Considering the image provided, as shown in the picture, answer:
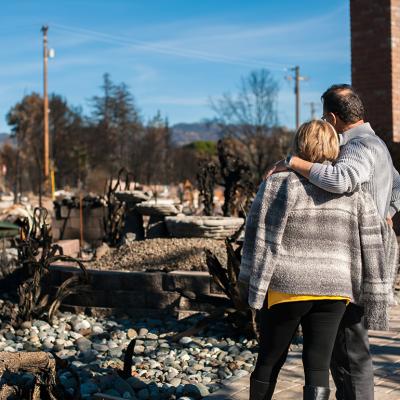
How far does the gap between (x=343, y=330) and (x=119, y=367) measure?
2.26 m

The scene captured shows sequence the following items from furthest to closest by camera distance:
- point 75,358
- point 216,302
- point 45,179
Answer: point 45,179 < point 216,302 < point 75,358

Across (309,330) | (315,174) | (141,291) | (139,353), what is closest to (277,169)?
(315,174)

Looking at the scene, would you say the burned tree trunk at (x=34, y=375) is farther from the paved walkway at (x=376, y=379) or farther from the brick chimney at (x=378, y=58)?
the brick chimney at (x=378, y=58)

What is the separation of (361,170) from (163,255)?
4759mm

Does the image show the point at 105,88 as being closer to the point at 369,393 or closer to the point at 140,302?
the point at 140,302

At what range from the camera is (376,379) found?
4438 mm

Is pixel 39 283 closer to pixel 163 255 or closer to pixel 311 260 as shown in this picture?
pixel 163 255

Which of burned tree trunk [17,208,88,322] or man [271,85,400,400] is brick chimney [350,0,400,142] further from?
man [271,85,400,400]

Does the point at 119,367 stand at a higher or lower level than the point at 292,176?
lower

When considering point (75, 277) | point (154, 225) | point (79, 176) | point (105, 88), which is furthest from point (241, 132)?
point (75, 277)

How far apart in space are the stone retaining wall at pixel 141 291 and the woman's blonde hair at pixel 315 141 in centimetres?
314

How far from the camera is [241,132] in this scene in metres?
37.1

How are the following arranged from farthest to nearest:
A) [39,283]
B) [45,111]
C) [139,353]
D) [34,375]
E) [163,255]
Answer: [45,111], [163,255], [39,283], [139,353], [34,375]

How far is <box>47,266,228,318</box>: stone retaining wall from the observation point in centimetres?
645
